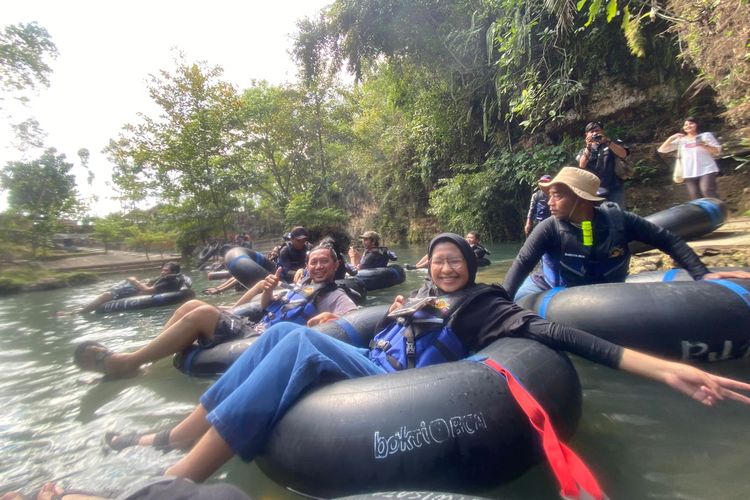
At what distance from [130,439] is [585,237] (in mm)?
3229

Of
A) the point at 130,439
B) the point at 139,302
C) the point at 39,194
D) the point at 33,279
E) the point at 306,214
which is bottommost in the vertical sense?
the point at 33,279

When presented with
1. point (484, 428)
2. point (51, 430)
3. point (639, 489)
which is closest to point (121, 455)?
point (51, 430)

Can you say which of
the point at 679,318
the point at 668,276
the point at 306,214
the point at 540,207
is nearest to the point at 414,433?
the point at 679,318

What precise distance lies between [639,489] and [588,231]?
5.87ft

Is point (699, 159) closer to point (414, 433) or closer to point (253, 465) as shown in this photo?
point (414, 433)

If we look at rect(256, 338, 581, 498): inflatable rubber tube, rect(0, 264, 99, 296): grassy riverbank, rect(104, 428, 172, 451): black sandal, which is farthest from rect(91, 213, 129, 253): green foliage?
rect(256, 338, 581, 498): inflatable rubber tube

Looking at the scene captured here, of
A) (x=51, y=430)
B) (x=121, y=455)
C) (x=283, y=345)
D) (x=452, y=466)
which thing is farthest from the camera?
(x=51, y=430)

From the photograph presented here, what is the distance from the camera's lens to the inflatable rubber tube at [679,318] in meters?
2.24

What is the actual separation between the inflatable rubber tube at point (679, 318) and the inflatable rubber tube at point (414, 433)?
96 cm

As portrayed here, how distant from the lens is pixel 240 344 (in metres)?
3.14

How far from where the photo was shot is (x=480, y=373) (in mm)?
1686

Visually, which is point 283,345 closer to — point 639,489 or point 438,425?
point 438,425

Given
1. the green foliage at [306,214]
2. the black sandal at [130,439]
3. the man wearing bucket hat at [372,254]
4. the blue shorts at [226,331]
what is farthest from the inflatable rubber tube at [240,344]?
the green foliage at [306,214]

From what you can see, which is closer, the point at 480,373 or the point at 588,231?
the point at 480,373
